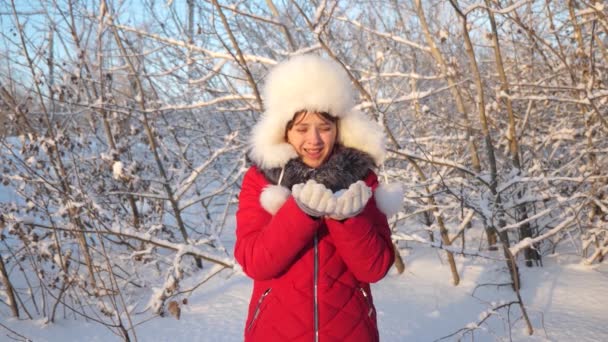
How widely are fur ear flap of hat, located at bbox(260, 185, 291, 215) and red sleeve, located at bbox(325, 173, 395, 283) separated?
0.16 metres

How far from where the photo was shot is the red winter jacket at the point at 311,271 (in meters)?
1.26

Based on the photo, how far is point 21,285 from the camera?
4.20 meters

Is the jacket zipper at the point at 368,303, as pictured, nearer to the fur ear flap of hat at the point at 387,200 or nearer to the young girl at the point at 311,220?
the young girl at the point at 311,220

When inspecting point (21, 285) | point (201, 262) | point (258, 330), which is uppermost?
point (258, 330)

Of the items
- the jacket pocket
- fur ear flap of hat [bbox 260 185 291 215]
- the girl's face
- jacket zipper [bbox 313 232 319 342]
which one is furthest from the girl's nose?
the jacket pocket

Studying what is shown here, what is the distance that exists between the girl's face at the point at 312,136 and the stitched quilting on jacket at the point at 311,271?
162 millimetres

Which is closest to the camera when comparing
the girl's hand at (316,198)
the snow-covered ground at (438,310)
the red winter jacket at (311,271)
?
the girl's hand at (316,198)

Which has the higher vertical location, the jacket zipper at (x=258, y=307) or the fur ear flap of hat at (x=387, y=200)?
the fur ear flap of hat at (x=387, y=200)

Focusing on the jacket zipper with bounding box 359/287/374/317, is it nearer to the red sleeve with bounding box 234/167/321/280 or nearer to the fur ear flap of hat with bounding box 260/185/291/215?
the red sleeve with bounding box 234/167/321/280

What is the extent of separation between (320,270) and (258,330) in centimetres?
31

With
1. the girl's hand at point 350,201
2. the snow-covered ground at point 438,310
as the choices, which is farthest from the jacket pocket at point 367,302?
the snow-covered ground at point 438,310

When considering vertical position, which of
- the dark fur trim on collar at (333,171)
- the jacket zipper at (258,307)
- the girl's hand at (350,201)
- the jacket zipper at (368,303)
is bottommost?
the jacket zipper at (368,303)

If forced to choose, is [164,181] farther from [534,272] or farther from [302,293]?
[534,272]

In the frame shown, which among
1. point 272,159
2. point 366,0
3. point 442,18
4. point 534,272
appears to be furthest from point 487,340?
point 442,18
